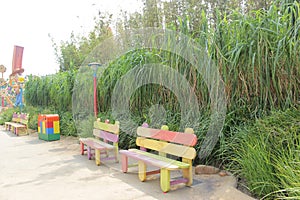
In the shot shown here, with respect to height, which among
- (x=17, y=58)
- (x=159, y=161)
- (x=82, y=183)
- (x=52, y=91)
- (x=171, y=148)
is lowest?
(x=82, y=183)

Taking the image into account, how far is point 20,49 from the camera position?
1605 cm

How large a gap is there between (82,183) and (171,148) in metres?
1.13

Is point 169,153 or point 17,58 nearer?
point 169,153

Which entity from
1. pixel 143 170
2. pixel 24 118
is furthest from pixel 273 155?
pixel 24 118

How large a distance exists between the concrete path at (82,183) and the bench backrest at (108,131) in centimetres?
39

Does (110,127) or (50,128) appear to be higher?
(50,128)

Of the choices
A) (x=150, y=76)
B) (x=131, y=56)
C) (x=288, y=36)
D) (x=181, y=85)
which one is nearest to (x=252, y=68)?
(x=288, y=36)

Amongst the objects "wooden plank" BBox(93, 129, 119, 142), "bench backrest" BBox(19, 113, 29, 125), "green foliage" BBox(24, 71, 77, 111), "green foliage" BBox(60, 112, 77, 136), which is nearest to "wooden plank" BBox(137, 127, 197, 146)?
"wooden plank" BBox(93, 129, 119, 142)

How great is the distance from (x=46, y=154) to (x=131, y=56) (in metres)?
2.43

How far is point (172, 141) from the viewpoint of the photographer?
2957 mm

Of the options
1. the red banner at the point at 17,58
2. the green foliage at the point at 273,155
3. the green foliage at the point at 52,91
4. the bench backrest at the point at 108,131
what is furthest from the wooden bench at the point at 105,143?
the red banner at the point at 17,58

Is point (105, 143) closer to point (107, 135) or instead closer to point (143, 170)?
point (107, 135)

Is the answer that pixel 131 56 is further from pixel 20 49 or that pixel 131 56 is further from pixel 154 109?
pixel 20 49

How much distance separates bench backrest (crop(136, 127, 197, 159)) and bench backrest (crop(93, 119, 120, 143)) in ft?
1.48
